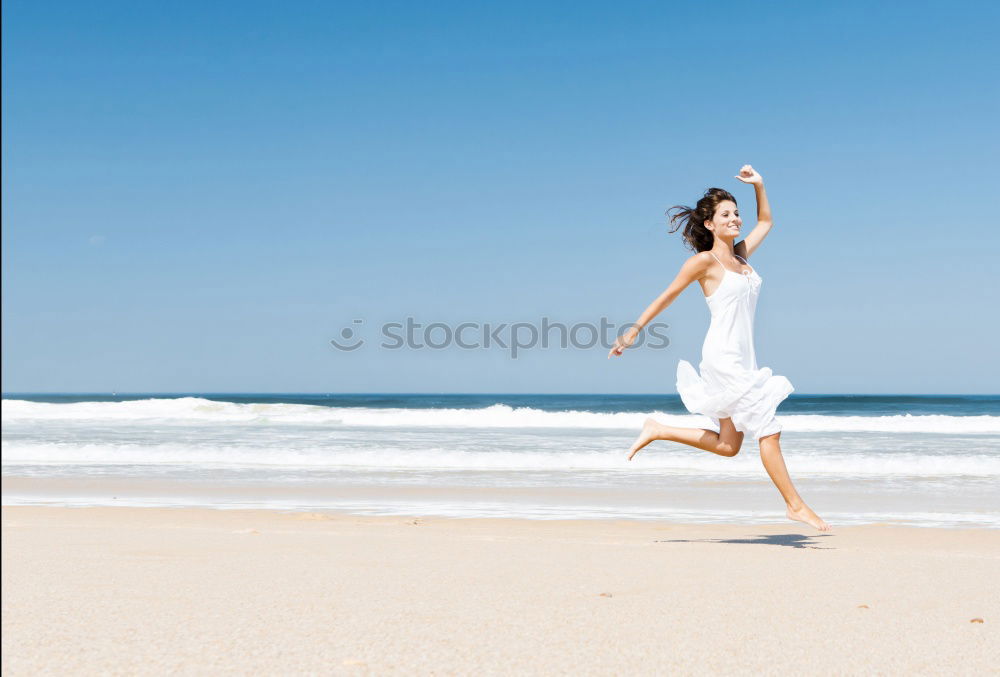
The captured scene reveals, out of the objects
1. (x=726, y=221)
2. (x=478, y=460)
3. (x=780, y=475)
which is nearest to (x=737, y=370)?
(x=780, y=475)

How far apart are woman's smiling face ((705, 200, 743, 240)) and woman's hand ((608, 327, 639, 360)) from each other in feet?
2.83

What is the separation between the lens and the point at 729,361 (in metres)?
4.87

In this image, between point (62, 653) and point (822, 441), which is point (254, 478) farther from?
point (822, 441)

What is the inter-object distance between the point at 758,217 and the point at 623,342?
137 centimetres

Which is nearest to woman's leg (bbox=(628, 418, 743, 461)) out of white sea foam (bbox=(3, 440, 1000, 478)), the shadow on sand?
the shadow on sand

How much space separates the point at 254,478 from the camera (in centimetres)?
1018

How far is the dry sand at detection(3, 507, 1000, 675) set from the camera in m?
2.38

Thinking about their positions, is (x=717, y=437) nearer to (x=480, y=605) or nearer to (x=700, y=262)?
(x=700, y=262)

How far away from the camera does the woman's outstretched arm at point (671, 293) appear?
4.60 meters

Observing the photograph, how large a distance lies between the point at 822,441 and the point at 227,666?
54.9ft

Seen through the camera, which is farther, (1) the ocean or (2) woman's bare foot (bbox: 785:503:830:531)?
(1) the ocean

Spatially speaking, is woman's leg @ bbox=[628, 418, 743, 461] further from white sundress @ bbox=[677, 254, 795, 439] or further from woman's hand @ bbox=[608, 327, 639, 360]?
woman's hand @ bbox=[608, 327, 639, 360]

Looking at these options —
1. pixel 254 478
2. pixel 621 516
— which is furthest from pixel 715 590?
pixel 254 478

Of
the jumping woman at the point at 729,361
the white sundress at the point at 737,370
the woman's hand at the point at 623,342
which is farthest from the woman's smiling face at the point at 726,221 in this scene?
the woman's hand at the point at 623,342
